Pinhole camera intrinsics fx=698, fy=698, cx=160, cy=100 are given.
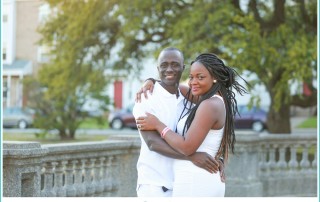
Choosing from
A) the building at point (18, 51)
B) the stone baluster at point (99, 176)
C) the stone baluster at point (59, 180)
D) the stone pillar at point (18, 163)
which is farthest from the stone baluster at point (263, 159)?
the building at point (18, 51)

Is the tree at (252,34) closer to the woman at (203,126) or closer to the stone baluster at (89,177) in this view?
the stone baluster at (89,177)

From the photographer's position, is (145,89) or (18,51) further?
(18,51)

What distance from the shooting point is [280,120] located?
15047mm

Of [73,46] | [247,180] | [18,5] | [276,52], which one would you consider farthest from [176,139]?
[18,5]

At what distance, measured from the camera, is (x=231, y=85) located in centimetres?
375

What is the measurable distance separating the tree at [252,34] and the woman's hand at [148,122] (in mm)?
9026

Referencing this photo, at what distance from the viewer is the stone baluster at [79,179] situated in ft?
22.7

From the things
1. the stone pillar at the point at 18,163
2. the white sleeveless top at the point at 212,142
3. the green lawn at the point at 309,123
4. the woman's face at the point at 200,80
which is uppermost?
the woman's face at the point at 200,80

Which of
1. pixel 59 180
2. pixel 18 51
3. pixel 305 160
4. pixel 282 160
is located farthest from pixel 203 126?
pixel 18 51

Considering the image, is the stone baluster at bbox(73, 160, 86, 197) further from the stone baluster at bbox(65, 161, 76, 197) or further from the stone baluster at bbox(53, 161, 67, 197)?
the stone baluster at bbox(53, 161, 67, 197)

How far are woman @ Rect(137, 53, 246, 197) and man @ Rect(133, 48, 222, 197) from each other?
2.2 inches

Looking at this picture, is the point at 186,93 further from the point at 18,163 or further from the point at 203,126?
the point at 18,163

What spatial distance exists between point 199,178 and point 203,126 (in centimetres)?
28

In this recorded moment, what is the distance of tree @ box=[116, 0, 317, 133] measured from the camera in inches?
505
